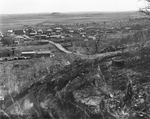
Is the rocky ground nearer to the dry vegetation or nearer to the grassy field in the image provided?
the dry vegetation

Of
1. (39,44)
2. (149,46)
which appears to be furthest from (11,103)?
(39,44)

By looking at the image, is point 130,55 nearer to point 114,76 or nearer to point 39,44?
point 114,76

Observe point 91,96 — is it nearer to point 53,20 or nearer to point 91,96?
point 91,96

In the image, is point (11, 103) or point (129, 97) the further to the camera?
point (11, 103)

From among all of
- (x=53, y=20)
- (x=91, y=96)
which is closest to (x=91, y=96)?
(x=91, y=96)

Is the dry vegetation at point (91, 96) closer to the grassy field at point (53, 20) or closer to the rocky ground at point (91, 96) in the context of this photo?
the rocky ground at point (91, 96)

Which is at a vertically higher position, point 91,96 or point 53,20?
point 91,96

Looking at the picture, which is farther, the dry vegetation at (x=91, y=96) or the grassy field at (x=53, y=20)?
the grassy field at (x=53, y=20)

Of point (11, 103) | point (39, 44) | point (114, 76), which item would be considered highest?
point (114, 76)

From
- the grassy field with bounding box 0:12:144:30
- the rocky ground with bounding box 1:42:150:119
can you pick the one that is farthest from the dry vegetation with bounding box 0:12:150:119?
the grassy field with bounding box 0:12:144:30

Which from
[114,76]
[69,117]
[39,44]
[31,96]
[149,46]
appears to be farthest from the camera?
[39,44]

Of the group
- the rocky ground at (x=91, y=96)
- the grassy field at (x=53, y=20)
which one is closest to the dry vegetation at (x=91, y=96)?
the rocky ground at (x=91, y=96)
